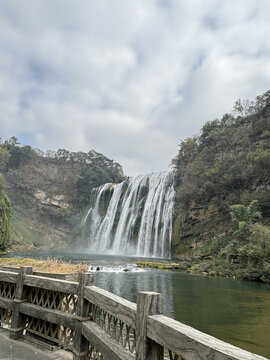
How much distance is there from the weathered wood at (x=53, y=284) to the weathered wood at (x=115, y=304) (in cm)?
37

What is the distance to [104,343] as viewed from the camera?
2.80 metres

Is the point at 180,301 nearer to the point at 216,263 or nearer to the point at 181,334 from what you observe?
the point at 181,334

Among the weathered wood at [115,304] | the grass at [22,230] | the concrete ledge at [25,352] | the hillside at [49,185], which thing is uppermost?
the hillside at [49,185]

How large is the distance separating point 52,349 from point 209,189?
92.8 feet

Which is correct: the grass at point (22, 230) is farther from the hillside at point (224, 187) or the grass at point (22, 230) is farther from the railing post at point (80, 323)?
the railing post at point (80, 323)

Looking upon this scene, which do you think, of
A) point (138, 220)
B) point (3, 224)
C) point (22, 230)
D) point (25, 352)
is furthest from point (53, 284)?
point (22, 230)

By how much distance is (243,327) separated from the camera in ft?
24.4

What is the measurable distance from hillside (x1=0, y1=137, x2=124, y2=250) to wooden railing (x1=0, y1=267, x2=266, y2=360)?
44.7m

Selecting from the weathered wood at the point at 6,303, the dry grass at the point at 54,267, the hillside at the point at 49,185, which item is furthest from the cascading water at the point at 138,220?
the weathered wood at the point at 6,303

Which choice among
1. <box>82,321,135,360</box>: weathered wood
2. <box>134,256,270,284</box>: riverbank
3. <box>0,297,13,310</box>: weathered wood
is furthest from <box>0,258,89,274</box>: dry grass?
<box>134,256,270,284</box>: riverbank

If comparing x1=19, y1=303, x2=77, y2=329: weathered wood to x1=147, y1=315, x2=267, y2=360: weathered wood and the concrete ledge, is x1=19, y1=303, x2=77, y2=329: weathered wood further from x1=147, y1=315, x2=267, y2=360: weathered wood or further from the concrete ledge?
x1=147, y1=315, x2=267, y2=360: weathered wood

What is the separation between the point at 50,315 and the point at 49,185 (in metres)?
57.2

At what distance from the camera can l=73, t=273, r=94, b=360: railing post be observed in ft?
11.1

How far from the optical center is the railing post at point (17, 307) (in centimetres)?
434
